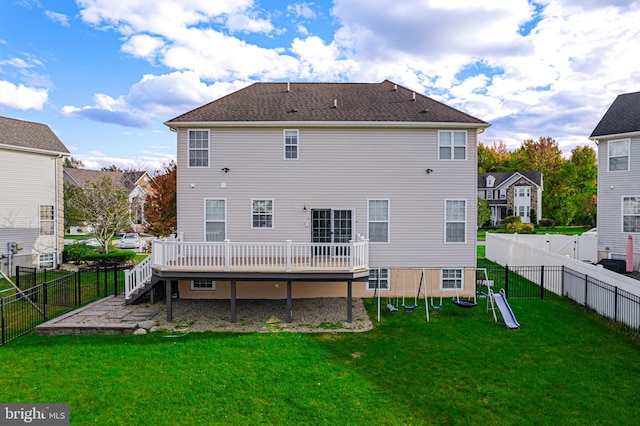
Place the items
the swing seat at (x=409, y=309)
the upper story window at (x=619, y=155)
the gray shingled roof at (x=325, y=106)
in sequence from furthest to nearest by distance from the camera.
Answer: the upper story window at (x=619, y=155) → the gray shingled roof at (x=325, y=106) → the swing seat at (x=409, y=309)

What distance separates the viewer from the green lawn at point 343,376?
21.1 feet

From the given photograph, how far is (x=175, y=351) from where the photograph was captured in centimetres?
898

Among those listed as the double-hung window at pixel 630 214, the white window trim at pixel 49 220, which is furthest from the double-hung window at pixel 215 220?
the double-hung window at pixel 630 214

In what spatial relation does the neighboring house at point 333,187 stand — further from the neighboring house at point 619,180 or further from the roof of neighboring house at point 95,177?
the roof of neighboring house at point 95,177

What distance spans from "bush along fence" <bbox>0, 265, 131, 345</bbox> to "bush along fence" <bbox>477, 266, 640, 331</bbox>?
1482cm

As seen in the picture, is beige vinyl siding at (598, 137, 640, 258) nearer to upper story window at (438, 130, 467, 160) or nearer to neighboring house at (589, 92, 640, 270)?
neighboring house at (589, 92, 640, 270)

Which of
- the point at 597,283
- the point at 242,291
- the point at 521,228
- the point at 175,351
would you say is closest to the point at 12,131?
the point at 242,291

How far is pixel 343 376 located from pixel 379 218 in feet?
23.6

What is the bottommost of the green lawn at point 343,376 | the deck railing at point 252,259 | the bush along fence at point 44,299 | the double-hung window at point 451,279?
the green lawn at point 343,376

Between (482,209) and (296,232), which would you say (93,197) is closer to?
(296,232)

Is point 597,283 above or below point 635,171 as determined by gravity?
below

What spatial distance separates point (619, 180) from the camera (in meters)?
17.2

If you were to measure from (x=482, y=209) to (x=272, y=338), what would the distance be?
41105mm

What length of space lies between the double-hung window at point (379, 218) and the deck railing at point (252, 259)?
1921mm
